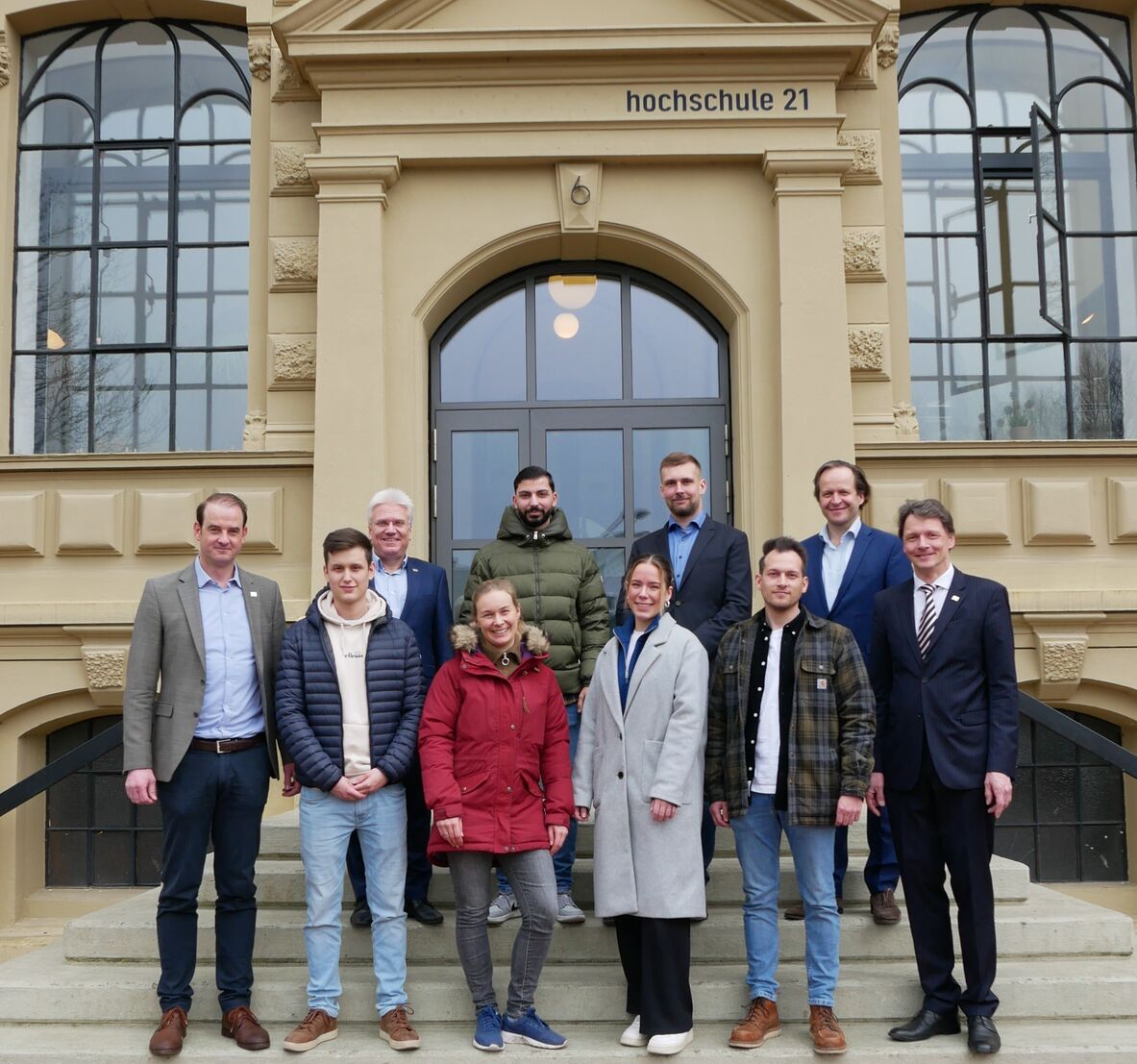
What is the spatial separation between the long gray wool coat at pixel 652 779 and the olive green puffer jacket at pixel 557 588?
0.46 meters

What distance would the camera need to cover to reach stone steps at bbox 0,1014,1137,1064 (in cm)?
521

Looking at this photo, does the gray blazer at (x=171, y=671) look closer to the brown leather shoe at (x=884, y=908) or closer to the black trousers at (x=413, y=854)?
the black trousers at (x=413, y=854)

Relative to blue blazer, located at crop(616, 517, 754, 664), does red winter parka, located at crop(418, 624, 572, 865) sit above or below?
below

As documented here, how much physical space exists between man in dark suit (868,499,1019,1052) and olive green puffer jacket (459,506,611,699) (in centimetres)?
131

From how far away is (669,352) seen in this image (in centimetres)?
920

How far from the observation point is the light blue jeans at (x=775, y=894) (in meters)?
5.19

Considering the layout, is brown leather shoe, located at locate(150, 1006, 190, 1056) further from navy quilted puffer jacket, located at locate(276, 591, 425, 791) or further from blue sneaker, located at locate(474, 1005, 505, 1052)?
blue sneaker, located at locate(474, 1005, 505, 1052)

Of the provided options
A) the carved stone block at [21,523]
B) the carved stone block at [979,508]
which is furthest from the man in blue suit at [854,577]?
the carved stone block at [21,523]

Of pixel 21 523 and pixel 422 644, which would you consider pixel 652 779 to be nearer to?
pixel 422 644

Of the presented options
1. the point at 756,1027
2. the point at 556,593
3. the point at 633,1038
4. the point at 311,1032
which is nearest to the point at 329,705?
the point at 556,593

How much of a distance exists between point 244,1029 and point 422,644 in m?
1.78

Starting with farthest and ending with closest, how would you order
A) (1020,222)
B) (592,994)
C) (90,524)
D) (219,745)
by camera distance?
1. (1020,222)
2. (90,524)
3. (592,994)
4. (219,745)

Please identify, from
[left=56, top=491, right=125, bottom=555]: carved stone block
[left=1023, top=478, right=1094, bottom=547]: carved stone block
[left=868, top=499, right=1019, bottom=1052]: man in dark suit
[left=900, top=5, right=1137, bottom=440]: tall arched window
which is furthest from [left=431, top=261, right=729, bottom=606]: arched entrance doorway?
[left=868, top=499, right=1019, bottom=1052]: man in dark suit

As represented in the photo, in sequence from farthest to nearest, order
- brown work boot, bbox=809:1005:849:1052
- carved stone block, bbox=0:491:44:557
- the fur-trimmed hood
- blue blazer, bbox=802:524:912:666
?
carved stone block, bbox=0:491:44:557, blue blazer, bbox=802:524:912:666, the fur-trimmed hood, brown work boot, bbox=809:1005:849:1052
